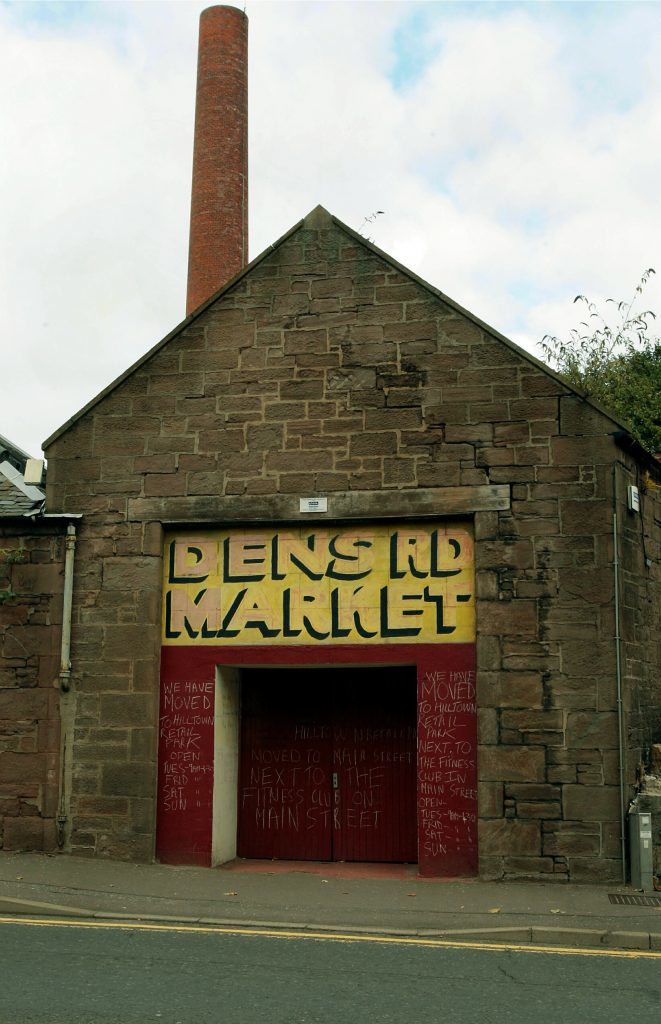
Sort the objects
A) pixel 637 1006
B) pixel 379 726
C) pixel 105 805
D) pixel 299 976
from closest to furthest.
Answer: pixel 637 1006, pixel 299 976, pixel 105 805, pixel 379 726

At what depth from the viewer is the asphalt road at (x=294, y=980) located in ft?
21.7

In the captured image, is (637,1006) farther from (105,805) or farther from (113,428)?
(113,428)

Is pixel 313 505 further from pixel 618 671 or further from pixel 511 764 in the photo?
pixel 618 671

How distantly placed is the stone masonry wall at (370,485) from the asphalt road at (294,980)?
289 cm

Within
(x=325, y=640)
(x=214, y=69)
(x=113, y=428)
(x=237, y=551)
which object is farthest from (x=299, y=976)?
(x=214, y=69)

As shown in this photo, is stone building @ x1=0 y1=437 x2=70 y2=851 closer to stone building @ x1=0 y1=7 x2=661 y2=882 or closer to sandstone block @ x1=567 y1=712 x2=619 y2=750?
stone building @ x1=0 y1=7 x2=661 y2=882

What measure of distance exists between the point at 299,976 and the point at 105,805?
513 centimetres

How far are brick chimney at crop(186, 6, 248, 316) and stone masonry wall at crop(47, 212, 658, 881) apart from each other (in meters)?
13.1

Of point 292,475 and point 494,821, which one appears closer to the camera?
point 494,821

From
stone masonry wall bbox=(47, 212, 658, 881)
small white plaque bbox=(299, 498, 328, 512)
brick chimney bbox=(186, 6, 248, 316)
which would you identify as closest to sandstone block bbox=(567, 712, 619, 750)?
stone masonry wall bbox=(47, 212, 658, 881)

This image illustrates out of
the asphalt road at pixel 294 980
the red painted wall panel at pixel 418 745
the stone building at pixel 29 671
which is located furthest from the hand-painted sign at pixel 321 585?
the asphalt road at pixel 294 980

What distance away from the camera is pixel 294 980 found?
7.39 metres

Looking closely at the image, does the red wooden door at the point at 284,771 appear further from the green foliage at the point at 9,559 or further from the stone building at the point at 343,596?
the green foliage at the point at 9,559

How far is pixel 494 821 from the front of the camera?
11211 millimetres
